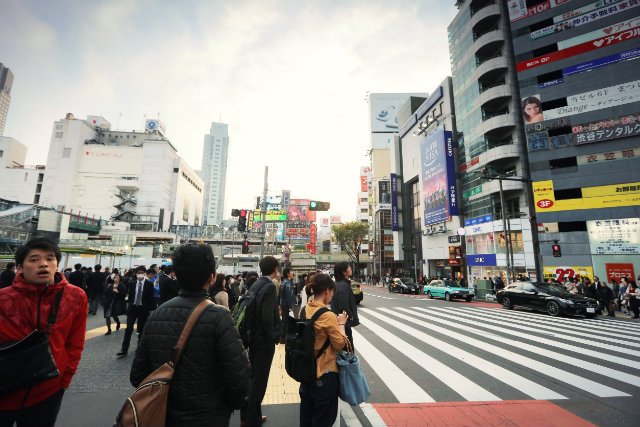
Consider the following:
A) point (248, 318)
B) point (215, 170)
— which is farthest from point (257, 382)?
point (215, 170)

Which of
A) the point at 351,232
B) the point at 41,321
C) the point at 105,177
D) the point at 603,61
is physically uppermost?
the point at 105,177

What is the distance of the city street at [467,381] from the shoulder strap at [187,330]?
2558mm

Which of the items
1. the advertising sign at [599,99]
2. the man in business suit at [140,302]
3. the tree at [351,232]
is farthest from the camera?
the tree at [351,232]

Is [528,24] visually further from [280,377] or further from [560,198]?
[280,377]

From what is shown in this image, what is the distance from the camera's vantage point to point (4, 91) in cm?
16212

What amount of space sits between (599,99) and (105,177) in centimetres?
9016

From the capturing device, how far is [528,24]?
27.3 m

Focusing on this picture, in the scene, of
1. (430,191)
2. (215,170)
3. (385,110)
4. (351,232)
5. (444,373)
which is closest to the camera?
(444,373)

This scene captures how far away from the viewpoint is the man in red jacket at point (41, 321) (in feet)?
6.92

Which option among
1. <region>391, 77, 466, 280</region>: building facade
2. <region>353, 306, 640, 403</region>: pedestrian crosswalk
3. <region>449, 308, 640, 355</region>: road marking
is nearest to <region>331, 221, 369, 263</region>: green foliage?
<region>391, 77, 466, 280</region>: building facade

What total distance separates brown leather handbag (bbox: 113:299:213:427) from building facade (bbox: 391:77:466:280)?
32038 mm

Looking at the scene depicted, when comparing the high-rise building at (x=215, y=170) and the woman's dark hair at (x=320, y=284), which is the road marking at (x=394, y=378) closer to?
the woman's dark hair at (x=320, y=284)

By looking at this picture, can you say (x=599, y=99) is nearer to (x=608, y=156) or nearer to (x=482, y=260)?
(x=608, y=156)

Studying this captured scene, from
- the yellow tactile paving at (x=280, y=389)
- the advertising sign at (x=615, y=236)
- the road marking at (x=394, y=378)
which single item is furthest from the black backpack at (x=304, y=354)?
the advertising sign at (x=615, y=236)
